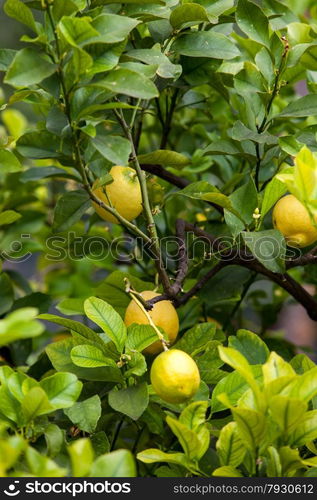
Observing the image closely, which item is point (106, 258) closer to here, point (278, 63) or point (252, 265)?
point (252, 265)

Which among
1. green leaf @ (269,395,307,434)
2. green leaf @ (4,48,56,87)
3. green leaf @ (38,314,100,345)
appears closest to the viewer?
green leaf @ (269,395,307,434)

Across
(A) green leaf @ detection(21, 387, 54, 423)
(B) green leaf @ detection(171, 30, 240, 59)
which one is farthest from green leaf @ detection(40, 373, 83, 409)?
(B) green leaf @ detection(171, 30, 240, 59)

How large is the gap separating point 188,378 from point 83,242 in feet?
1.46

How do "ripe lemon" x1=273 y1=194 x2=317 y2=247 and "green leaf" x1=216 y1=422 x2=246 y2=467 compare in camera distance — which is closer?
"green leaf" x1=216 y1=422 x2=246 y2=467

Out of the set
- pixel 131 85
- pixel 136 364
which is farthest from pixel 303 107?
pixel 136 364

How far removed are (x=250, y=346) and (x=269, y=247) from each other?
13 centimetres

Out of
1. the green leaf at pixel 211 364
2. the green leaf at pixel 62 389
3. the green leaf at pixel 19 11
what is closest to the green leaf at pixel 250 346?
the green leaf at pixel 211 364

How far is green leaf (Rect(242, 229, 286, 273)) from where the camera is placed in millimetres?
Answer: 905

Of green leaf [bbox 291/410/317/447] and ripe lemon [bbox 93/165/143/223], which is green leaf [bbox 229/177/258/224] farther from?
green leaf [bbox 291/410/317/447]

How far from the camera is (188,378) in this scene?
78 centimetres

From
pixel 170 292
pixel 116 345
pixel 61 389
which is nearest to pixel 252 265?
pixel 170 292

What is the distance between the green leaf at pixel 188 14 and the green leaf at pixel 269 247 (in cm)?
28

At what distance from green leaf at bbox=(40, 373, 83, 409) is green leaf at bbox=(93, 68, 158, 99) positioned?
0.31 m

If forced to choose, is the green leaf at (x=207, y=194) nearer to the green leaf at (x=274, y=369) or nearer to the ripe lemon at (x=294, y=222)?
the ripe lemon at (x=294, y=222)
